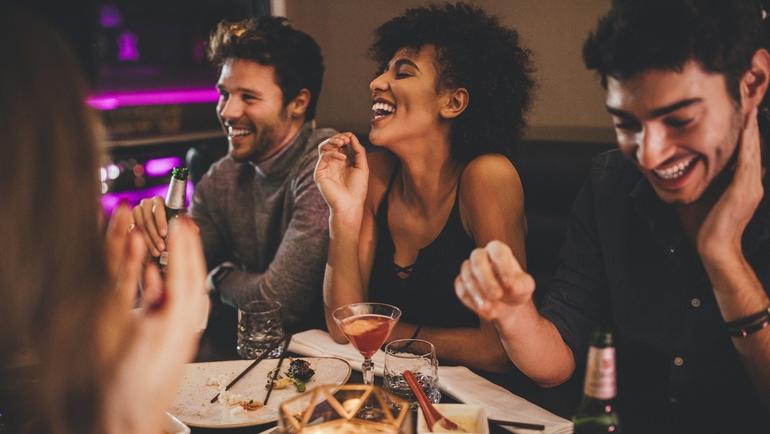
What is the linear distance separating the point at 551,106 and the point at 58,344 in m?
2.71

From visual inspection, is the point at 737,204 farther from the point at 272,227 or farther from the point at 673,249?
the point at 272,227

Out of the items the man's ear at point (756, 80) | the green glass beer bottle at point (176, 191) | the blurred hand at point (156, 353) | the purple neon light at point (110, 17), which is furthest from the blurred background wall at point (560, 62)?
the purple neon light at point (110, 17)

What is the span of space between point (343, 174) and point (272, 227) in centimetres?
62

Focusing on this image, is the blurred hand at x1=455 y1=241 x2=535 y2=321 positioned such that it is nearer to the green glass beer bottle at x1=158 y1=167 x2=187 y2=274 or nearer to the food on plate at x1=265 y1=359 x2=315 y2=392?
the food on plate at x1=265 y1=359 x2=315 y2=392

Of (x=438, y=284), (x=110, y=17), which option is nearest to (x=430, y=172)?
(x=438, y=284)

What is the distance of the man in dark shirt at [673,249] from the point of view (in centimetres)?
135

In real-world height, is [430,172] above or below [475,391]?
above

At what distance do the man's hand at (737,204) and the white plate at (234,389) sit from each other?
874 millimetres

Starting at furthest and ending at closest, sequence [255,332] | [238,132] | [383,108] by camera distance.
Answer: [238,132] → [383,108] → [255,332]

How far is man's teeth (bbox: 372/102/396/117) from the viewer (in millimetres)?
2184

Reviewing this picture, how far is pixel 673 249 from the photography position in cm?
163

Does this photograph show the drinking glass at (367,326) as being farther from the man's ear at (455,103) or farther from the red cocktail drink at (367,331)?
the man's ear at (455,103)

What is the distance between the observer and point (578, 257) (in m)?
1.82

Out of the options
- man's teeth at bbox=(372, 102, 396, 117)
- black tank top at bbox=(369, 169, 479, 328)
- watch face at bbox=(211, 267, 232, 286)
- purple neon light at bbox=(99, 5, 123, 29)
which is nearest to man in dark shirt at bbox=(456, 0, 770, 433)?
black tank top at bbox=(369, 169, 479, 328)
